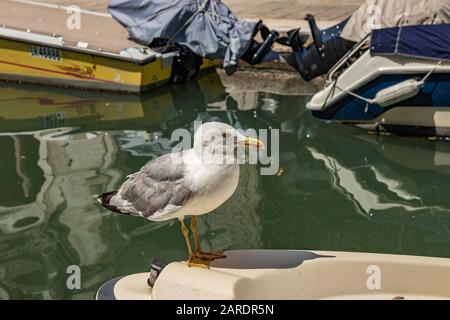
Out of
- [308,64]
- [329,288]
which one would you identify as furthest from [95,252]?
[308,64]

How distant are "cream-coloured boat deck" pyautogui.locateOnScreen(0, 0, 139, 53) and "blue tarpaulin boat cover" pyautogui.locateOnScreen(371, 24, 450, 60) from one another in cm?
413

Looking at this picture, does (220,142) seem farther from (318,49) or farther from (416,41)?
(318,49)

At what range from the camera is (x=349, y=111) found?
983 centimetres

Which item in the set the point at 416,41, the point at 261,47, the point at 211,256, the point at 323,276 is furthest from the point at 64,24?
the point at 323,276

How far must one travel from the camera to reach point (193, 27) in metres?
12.0

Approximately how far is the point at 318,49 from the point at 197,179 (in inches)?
267

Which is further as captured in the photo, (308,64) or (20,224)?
(308,64)

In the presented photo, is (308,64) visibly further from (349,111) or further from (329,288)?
(329,288)

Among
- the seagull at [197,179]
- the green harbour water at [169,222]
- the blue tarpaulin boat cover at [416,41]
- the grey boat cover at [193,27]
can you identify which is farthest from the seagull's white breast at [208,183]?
the grey boat cover at [193,27]

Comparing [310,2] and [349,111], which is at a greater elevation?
[310,2]

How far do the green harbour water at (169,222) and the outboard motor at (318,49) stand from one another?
0.63m

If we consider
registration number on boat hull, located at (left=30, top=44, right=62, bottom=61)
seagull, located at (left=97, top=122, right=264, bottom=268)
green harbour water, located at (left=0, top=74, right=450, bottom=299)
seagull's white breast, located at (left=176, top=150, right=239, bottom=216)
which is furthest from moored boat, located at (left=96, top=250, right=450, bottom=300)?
registration number on boat hull, located at (left=30, top=44, right=62, bottom=61)

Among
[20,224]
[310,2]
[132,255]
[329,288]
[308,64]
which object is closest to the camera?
[329,288]
